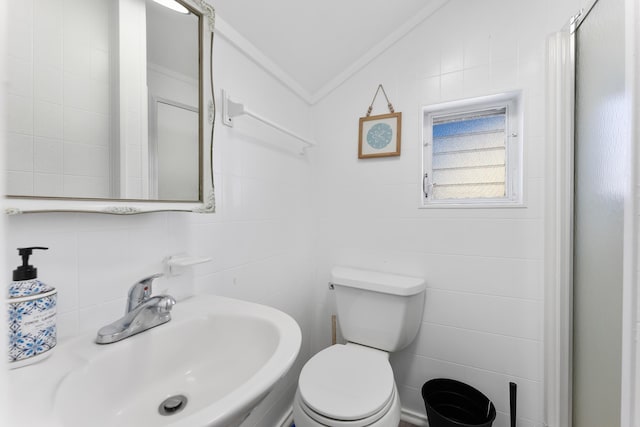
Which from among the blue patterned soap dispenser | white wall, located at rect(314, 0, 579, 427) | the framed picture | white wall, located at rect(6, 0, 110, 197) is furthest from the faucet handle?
the framed picture

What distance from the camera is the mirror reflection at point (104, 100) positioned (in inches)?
21.9

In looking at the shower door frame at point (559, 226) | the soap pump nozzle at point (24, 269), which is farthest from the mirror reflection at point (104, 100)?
the shower door frame at point (559, 226)

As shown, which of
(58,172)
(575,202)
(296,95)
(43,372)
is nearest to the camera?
(43,372)

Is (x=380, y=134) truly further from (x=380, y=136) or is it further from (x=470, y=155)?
(x=470, y=155)

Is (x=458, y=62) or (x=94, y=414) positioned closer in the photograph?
(x=94, y=414)

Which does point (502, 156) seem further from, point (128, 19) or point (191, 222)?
point (128, 19)

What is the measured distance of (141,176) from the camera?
29.6 inches

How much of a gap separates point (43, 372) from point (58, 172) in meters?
0.40

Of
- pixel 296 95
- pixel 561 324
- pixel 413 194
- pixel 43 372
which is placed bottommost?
pixel 561 324

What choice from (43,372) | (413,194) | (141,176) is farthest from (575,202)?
(43,372)

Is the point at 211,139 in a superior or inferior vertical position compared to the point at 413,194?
superior

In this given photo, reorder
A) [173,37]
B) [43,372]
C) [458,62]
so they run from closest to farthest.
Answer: [43,372] < [173,37] < [458,62]

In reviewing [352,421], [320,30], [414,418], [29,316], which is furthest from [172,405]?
[320,30]

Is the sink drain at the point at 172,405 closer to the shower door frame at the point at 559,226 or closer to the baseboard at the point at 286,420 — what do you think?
the baseboard at the point at 286,420
